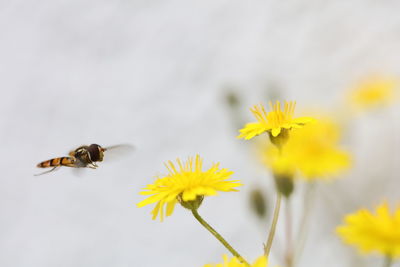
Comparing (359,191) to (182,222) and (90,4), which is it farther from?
(90,4)

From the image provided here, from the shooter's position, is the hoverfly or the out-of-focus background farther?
the out-of-focus background

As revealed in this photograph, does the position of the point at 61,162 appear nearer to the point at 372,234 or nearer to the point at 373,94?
the point at 372,234

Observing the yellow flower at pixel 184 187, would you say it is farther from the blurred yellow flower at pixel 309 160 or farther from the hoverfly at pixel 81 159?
the hoverfly at pixel 81 159

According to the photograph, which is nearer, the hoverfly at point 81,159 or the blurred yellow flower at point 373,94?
the hoverfly at point 81,159

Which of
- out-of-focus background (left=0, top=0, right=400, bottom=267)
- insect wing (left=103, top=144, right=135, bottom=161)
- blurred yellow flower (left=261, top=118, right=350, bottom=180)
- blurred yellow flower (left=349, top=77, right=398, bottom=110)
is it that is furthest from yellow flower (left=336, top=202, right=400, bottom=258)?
out-of-focus background (left=0, top=0, right=400, bottom=267)

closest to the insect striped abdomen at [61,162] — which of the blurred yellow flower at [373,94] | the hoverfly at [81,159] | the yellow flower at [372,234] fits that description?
the hoverfly at [81,159]

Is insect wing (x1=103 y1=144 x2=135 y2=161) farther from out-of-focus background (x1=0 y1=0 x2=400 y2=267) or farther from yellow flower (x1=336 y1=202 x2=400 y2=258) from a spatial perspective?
out-of-focus background (x1=0 y1=0 x2=400 y2=267)

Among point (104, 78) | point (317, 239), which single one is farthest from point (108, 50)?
point (317, 239)
